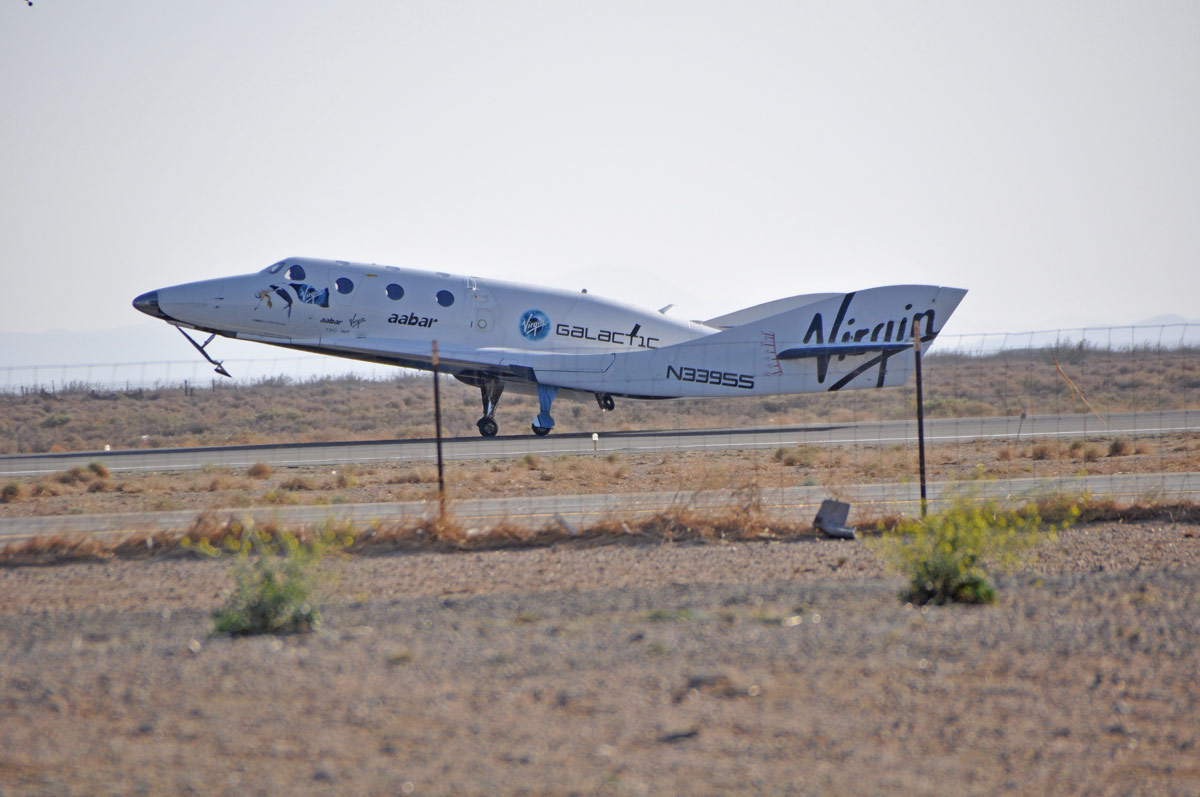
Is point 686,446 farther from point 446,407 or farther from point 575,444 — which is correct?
point 446,407

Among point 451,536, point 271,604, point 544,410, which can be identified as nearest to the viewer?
point 271,604

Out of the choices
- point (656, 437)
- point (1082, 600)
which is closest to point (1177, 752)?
point (1082, 600)

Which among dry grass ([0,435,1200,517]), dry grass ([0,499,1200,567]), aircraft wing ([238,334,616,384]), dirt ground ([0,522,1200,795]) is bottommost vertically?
dirt ground ([0,522,1200,795])

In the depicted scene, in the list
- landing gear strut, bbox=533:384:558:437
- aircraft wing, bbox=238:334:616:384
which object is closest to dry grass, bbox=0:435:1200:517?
aircraft wing, bbox=238:334:616:384

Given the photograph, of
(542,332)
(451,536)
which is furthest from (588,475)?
(542,332)

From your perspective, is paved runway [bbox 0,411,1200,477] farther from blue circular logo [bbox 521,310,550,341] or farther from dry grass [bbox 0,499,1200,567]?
dry grass [bbox 0,499,1200,567]

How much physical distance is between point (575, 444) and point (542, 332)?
3779 mm

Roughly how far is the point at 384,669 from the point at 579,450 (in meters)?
15.7

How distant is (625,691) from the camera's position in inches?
231

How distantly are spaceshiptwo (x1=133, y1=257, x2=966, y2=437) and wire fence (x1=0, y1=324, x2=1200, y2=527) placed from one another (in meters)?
1.37

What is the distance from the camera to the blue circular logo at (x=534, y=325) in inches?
1022

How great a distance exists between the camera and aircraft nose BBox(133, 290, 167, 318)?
25.1m

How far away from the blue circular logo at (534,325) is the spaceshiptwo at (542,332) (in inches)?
1.0

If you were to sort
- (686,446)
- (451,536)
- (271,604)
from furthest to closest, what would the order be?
(686,446) → (451,536) → (271,604)
